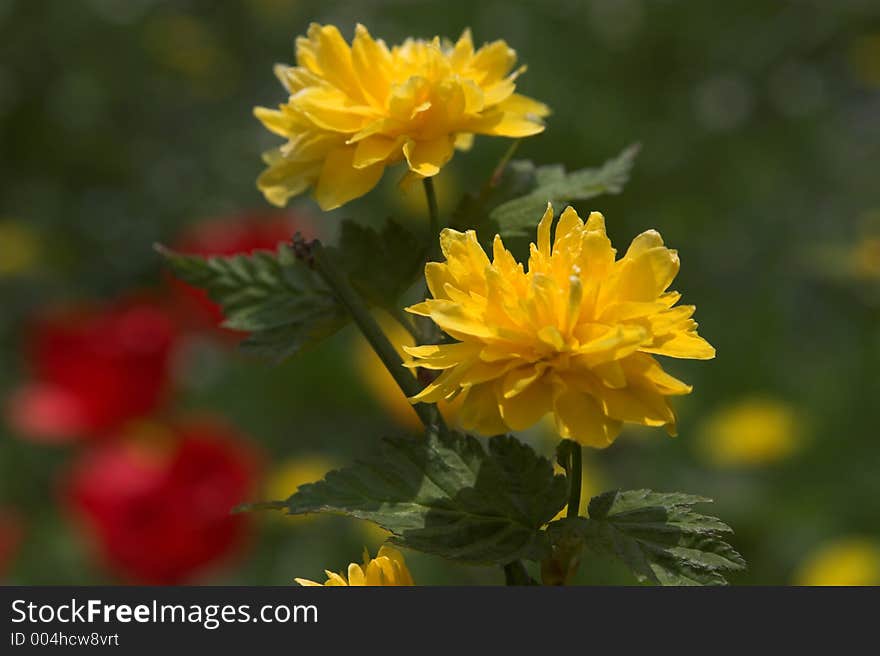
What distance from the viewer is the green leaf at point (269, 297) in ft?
1.64

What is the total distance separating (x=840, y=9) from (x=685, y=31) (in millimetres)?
343

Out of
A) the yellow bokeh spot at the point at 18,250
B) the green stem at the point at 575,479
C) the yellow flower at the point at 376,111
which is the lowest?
the green stem at the point at 575,479

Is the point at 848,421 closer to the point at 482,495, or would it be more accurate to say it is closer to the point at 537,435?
the point at 537,435

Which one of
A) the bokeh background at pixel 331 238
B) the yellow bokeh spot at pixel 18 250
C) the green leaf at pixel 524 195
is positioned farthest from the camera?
the yellow bokeh spot at pixel 18 250

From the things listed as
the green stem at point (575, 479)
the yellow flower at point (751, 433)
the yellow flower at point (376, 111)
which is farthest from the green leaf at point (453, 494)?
the yellow flower at point (751, 433)

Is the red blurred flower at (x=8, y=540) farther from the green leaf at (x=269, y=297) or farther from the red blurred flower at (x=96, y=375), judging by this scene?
the green leaf at (x=269, y=297)

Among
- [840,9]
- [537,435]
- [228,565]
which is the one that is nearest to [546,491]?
[228,565]

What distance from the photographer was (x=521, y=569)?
441 millimetres

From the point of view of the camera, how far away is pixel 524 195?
0.52m

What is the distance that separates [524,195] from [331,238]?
5.58 ft

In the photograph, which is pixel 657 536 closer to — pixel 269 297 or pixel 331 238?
pixel 269 297

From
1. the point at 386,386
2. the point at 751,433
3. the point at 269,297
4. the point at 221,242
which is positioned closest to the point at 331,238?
the point at 221,242

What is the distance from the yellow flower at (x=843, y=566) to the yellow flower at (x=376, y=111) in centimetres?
111

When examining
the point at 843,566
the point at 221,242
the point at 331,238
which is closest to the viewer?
the point at 843,566
